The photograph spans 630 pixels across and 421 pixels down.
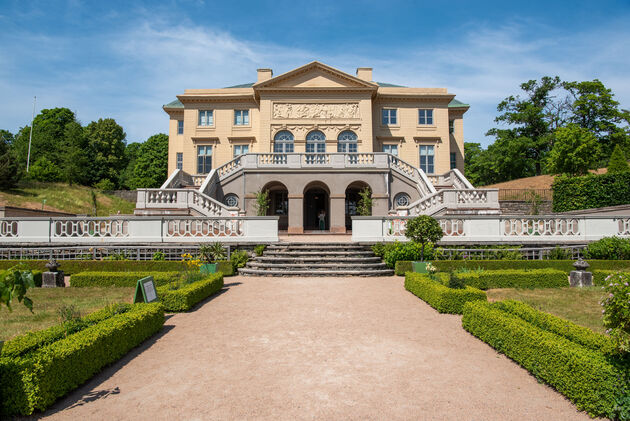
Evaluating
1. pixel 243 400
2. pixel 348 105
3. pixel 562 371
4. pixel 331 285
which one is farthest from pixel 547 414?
pixel 348 105

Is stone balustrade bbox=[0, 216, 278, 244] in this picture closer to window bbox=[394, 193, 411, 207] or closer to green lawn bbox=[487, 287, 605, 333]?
green lawn bbox=[487, 287, 605, 333]

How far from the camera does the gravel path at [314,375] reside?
458cm

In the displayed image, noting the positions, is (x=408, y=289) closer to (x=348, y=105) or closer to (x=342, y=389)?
(x=342, y=389)

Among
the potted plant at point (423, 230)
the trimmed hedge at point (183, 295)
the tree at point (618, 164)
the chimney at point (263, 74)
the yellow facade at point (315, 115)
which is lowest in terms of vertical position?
the trimmed hedge at point (183, 295)

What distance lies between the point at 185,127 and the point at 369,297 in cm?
2656

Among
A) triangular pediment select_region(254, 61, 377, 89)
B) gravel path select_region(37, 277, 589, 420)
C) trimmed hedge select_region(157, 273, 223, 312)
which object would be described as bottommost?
gravel path select_region(37, 277, 589, 420)

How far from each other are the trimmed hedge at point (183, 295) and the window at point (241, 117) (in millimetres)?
24032

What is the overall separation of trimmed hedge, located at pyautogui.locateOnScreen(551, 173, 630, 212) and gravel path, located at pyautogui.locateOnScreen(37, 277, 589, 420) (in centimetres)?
2011

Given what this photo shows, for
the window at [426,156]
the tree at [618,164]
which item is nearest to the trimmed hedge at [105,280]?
the window at [426,156]

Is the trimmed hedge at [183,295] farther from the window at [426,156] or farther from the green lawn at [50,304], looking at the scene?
the window at [426,156]

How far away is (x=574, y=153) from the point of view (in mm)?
31406

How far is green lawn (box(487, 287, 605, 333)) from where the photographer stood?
317 inches

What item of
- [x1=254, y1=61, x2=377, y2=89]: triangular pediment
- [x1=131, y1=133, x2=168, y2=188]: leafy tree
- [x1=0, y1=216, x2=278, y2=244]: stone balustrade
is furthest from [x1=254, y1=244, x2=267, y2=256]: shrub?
[x1=131, y1=133, x2=168, y2=188]: leafy tree

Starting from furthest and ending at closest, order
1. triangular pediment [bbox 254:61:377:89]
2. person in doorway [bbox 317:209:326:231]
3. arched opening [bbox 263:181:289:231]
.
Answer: triangular pediment [bbox 254:61:377:89] → arched opening [bbox 263:181:289:231] → person in doorway [bbox 317:209:326:231]
